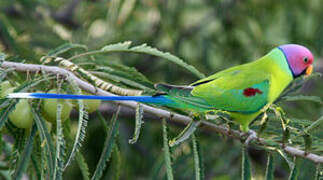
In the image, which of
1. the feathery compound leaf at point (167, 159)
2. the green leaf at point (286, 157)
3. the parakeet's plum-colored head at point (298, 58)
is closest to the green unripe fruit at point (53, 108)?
the feathery compound leaf at point (167, 159)

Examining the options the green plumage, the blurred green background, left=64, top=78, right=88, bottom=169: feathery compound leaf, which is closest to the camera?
left=64, top=78, right=88, bottom=169: feathery compound leaf

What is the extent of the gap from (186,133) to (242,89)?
0.46m

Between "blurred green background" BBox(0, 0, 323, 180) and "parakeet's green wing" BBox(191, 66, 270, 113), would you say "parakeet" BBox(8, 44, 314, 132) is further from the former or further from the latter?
"blurred green background" BBox(0, 0, 323, 180)

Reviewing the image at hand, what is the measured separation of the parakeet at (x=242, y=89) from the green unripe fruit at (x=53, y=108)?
0.11 m

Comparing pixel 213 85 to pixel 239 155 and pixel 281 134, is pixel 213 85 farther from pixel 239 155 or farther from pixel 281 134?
pixel 239 155

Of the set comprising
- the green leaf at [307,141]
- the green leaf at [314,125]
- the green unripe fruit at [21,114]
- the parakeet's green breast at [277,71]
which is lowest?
the green leaf at [307,141]

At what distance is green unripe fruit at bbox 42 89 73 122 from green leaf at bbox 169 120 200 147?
0.32 m

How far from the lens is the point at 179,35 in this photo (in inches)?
130

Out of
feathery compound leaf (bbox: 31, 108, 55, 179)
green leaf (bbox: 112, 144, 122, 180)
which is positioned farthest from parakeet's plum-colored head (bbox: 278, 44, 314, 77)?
feathery compound leaf (bbox: 31, 108, 55, 179)

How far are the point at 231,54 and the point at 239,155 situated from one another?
35.0 inches

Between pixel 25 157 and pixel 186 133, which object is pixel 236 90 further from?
Result: pixel 25 157

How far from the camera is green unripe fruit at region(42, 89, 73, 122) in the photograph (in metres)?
1.33

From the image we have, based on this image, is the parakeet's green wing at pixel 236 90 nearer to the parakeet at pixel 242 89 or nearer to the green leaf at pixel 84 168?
the parakeet at pixel 242 89

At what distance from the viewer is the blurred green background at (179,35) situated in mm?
2652
